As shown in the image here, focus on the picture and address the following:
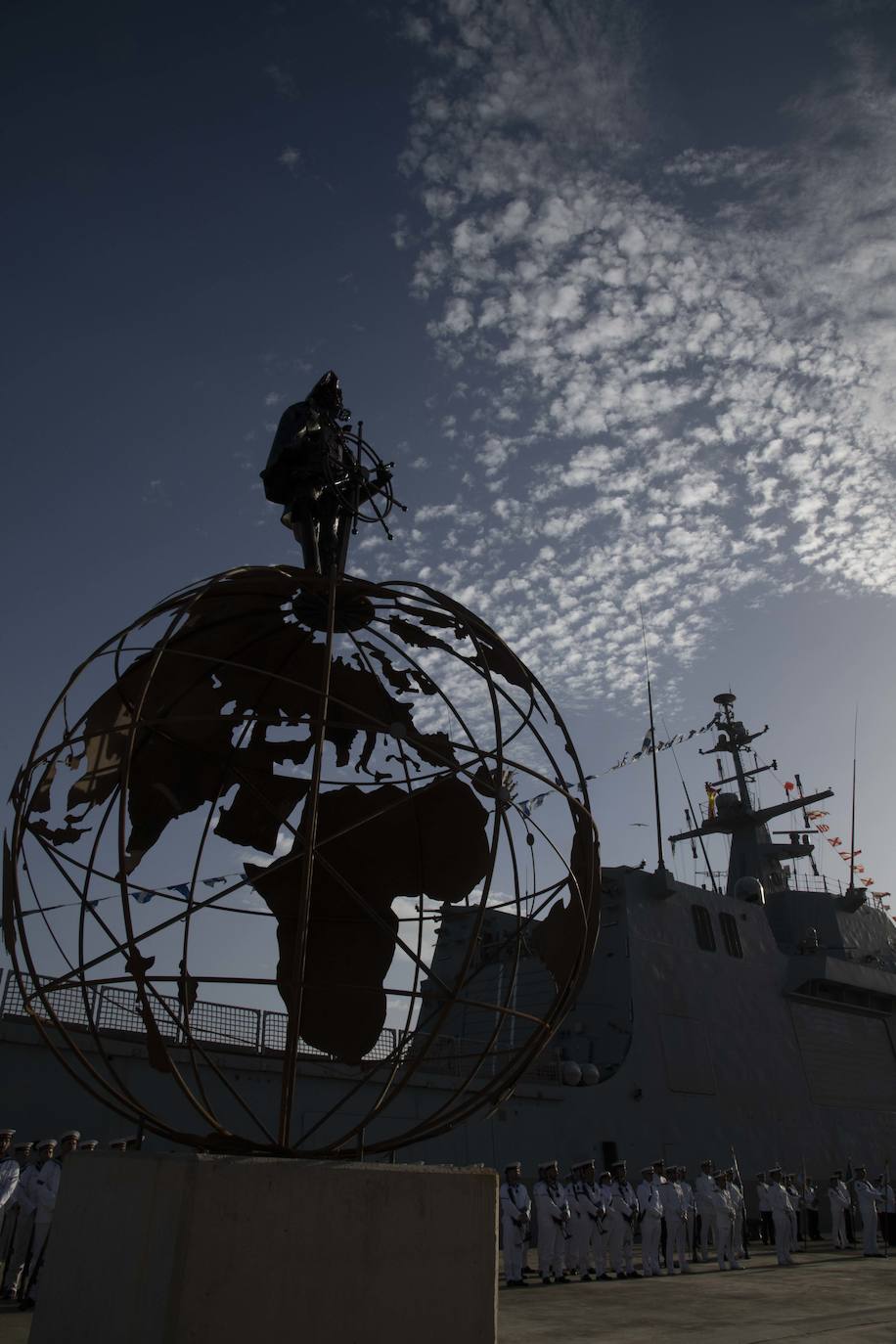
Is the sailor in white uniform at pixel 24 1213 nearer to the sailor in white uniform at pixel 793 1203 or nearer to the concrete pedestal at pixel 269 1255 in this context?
the concrete pedestal at pixel 269 1255

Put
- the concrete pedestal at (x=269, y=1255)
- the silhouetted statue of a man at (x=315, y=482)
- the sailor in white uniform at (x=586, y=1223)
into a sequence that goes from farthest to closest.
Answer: the sailor in white uniform at (x=586, y=1223) < the silhouetted statue of a man at (x=315, y=482) < the concrete pedestal at (x=269, y=1255)

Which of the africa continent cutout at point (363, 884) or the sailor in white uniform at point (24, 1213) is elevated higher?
the africa continent cutout at point (363, 884)

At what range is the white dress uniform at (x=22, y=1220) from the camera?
895cm

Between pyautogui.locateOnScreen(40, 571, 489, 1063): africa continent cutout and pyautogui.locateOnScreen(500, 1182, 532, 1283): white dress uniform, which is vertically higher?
pyautogui.locateOnScreen(40, 571, 489, 1063): africa continent cutout

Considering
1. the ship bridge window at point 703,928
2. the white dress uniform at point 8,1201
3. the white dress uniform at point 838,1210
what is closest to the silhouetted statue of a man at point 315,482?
the white dress uniform at point 8,1201

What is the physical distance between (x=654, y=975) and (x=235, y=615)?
611 inches

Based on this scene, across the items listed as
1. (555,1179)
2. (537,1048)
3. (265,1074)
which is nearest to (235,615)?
(537,1048)

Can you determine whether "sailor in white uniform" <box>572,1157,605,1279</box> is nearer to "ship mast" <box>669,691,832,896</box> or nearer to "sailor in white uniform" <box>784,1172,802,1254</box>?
"sailor in white uniform" <box>784,1172,802,1254</box>

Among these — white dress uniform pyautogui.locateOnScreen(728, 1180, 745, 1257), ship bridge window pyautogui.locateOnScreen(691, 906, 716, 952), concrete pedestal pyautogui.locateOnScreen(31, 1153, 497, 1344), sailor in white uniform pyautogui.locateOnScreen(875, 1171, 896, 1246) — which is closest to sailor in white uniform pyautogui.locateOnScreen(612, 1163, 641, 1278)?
white dress uniform pyautogui.locateOnScreen(728, 1180, 745, 1257)

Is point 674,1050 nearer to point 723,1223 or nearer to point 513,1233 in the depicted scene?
point 723,1223

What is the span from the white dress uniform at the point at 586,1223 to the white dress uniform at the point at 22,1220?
723 centimetres

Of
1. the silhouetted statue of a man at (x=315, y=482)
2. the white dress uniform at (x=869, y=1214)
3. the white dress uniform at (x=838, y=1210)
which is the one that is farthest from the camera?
the white dress uniform at (x=838, y=1210)

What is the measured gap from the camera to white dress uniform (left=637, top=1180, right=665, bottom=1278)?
40.4 ft

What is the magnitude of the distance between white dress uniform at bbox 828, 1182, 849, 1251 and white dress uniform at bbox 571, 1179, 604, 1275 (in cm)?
650
